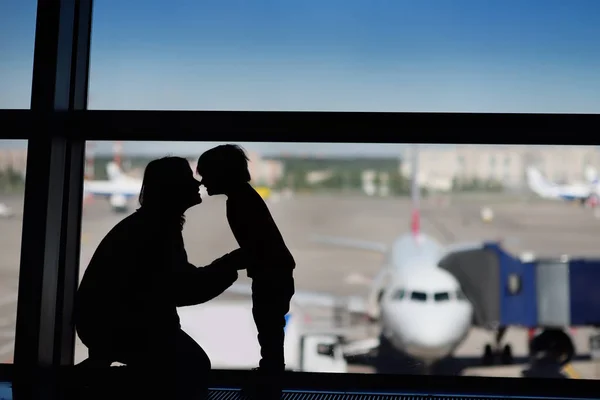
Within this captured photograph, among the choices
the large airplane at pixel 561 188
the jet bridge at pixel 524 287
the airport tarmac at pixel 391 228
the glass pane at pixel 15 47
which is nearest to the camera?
the glass pane at pixel 15 47

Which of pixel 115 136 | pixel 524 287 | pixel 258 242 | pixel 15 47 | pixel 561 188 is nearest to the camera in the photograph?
pixel 258 242

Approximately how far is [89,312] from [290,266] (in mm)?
413

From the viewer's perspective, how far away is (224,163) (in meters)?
1.12

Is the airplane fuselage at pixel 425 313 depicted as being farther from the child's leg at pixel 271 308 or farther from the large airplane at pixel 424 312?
the child's leg at pixel 271 308

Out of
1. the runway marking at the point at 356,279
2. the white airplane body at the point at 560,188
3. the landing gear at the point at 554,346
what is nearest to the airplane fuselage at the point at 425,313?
the landing gear at the point at 554,346

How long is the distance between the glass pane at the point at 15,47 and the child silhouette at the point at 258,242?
2.17 feet

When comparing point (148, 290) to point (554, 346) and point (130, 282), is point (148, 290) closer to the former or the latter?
point (130, 282)

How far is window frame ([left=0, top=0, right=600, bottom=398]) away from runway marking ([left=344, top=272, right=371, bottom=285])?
16.0 metres

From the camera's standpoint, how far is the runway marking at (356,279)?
57.7 feet

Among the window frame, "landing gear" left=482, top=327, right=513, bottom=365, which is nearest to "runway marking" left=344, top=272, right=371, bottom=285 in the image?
"landing gear" left=482, top=327, right=513, bottom=365

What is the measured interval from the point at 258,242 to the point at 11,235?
0.77 meters

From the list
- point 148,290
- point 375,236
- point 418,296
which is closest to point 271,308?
point 148,290

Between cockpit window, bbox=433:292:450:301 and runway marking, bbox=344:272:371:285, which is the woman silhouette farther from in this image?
runway marking, bbox=344:272:371:285

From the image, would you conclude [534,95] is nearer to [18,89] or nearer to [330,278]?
[18,89]
